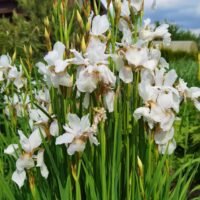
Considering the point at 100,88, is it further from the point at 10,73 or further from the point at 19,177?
the point at 10,73

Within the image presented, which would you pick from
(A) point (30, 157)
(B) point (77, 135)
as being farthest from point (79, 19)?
(A) point (30, 157)

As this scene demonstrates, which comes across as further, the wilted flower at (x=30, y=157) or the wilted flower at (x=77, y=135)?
the wilted flower at (x=30, y=157)

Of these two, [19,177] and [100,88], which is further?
[19,177]

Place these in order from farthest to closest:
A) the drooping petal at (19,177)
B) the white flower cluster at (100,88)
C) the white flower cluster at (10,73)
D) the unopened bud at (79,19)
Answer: the white flower cluster at (10,73) → the drooping petal at (19,177) → the unopened bud at (79,19) → the white flower cluster at (100,88)

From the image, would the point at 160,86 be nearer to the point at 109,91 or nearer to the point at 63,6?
the point at 109,91

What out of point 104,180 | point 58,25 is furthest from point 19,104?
point 104,180

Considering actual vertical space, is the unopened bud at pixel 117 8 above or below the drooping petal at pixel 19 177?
above

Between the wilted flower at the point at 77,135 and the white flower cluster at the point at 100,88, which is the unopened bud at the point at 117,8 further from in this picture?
the wilted flower at the point at 77,135

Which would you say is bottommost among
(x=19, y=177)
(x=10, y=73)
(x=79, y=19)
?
(x=19, y=177)

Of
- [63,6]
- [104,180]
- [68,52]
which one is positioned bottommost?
[104,180]

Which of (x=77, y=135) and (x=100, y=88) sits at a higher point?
(x=100, y=88)

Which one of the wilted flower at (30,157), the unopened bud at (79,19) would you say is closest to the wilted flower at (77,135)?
the wilted flower at (30,157)
